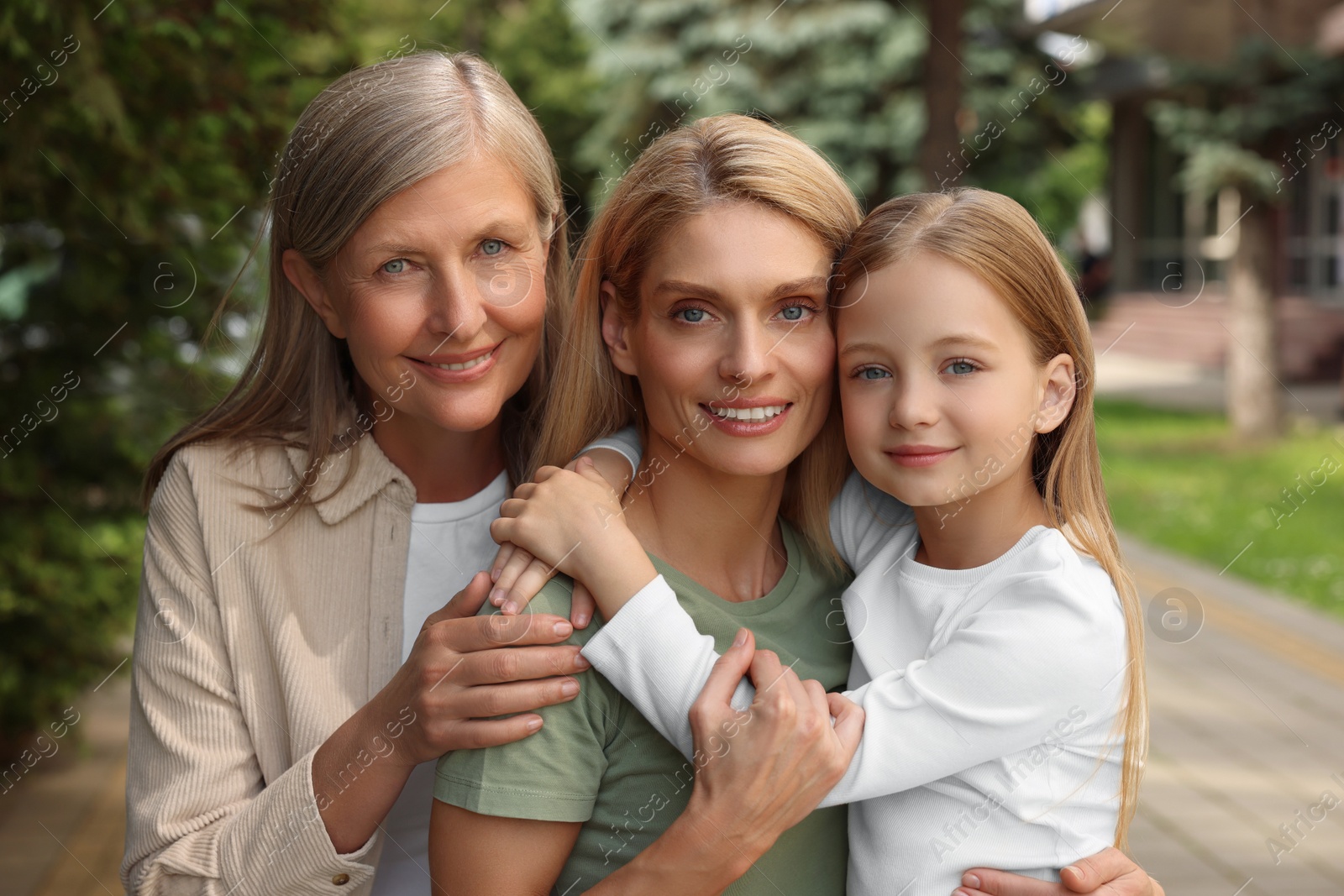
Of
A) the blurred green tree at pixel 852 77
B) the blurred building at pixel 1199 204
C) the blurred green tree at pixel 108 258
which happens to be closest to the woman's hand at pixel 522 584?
the blurred green tree at pixel 108 258

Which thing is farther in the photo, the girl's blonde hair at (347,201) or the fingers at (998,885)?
the girl's blonde hair at (347,201)

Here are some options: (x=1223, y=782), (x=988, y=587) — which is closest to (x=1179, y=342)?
(x=1223, y=782)

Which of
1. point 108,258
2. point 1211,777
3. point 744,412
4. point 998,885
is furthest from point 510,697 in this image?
point 1211,777

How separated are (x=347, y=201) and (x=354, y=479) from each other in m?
0.49

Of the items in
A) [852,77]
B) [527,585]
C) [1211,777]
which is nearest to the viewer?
[527,585]

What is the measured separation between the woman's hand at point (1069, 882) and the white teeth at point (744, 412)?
2.43 ft

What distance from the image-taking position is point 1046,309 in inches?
78.2

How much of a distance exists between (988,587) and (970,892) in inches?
17.6

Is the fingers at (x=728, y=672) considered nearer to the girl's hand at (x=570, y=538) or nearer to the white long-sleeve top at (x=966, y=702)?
the white long-sleeve top at (x=966, y=702)

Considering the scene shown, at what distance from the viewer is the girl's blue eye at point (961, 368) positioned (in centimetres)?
192

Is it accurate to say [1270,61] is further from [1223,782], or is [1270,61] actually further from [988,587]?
[988,587]

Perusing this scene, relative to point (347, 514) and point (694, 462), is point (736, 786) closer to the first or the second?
point (694, 462)

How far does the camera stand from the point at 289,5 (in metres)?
4.19

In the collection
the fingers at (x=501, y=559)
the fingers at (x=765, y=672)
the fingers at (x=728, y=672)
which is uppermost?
the fingers at (x=501, y=559)
